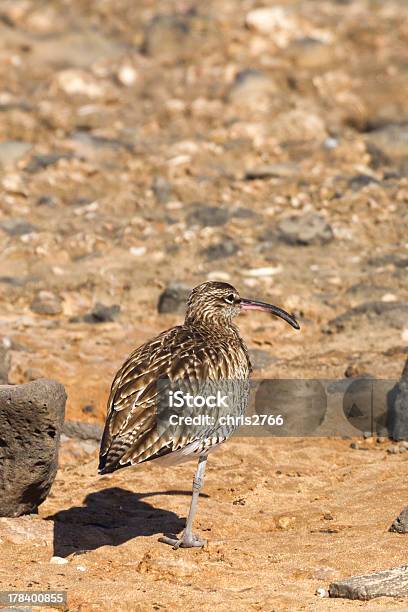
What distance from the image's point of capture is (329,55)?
66.4ft

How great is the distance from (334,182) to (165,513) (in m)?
8.39

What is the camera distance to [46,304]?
13297mm

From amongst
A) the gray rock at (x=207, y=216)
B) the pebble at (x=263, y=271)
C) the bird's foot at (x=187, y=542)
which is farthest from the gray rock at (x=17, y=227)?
the bird's foot at (x=187, y=542)

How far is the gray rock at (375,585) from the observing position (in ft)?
21.7

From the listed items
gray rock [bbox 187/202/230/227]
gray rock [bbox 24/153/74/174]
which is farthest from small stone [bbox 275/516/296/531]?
gray rock [bbox 24/153/74/174]

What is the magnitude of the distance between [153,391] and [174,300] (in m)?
5.44

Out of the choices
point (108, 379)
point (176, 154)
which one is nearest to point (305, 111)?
point (176, 154)

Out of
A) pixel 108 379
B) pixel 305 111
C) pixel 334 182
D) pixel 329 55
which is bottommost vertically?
pixel 108 379

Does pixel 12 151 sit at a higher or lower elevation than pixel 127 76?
lower

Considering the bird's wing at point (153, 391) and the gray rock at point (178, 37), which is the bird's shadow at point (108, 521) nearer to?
the bird's wing at point (153, 391)

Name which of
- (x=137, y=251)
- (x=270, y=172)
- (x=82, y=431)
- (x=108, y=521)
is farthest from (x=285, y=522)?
(x=270, y=172)

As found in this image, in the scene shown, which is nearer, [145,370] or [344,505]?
[145,370]

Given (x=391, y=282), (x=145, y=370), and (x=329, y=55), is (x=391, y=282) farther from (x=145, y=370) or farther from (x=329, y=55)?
(x=329, y=55)

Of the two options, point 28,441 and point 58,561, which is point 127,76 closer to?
point 28,441
